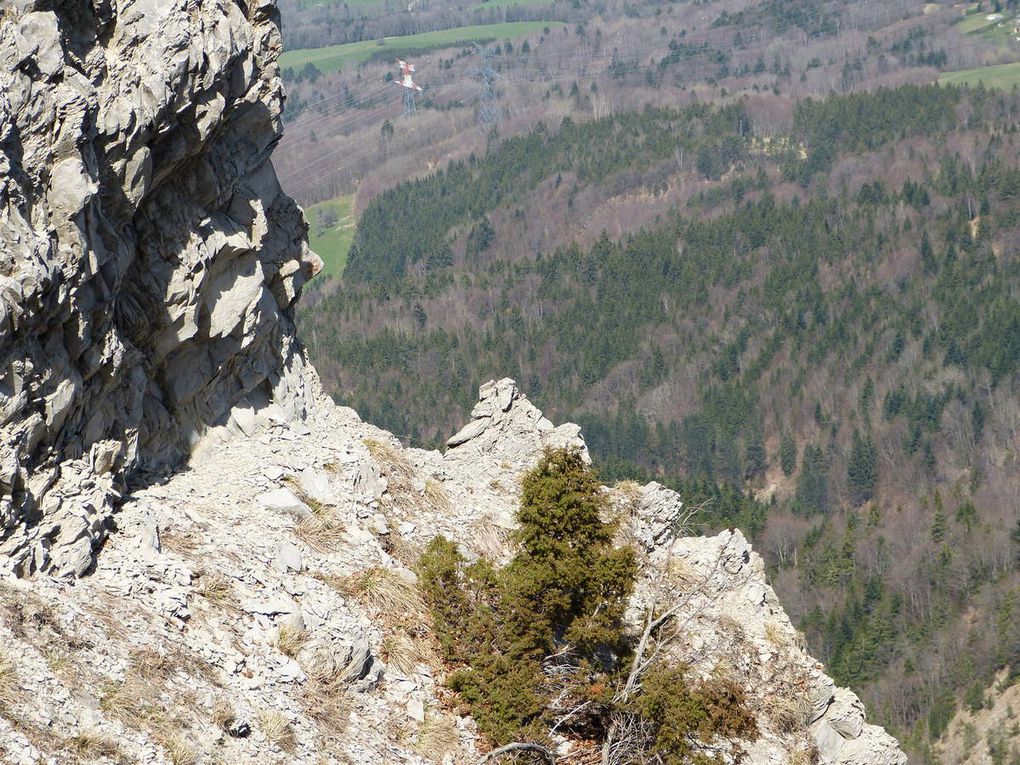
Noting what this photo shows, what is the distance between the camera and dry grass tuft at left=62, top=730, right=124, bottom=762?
2231cm

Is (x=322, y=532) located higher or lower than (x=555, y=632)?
higher

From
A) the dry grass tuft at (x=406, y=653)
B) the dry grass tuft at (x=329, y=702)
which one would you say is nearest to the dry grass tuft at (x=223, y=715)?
the dry grass tuft at (x=329, y=702)

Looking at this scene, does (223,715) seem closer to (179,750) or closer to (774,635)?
(179,750)

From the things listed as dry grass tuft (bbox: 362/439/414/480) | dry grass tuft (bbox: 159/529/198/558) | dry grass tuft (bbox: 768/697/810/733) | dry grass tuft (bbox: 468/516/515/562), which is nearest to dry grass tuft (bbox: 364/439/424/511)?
dry grass tuft (bbox: 362/439/414/480)

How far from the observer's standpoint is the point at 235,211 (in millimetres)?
34344

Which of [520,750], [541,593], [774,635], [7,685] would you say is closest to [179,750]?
[7,685]

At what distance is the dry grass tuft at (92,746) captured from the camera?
2231 centimetres

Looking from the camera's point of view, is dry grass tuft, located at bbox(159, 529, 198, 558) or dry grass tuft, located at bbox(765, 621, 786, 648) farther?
dry grass tuft, located at bbox(765, 621, 786, 648)

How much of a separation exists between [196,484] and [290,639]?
19.2 feet

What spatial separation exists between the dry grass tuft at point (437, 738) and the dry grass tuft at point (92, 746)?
23.8ft

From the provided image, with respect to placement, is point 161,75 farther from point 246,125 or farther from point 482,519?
point 482,519

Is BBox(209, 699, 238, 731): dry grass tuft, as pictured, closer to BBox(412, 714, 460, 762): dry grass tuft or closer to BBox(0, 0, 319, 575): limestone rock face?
BBox(0, 0, 319, 575): limestone rock face

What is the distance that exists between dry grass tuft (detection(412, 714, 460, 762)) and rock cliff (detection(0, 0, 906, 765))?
0.19 feet

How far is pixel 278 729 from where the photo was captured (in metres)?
25.7
